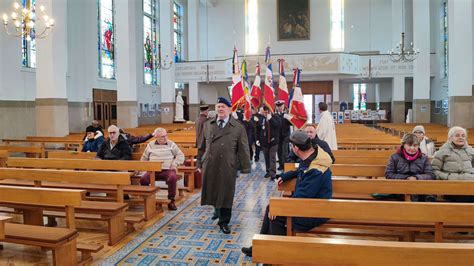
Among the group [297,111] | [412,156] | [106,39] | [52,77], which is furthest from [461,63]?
[106,39]

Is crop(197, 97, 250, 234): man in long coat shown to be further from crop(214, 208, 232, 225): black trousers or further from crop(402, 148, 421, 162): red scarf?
crop(402, 148, 421, 162): red scarf

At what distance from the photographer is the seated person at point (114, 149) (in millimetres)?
6801

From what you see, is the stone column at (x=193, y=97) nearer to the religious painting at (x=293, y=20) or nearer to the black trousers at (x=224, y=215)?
the religious painting at (x=293, y=20)

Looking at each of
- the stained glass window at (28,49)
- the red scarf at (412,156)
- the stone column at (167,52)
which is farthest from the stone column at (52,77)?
the red scarf at (412,156)

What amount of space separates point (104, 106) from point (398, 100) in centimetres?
1638

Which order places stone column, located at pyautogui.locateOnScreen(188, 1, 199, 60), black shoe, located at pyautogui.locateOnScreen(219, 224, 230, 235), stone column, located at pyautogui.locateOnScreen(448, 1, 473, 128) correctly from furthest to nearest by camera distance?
stone column, located at pyautogui.locateOnScreen(188, 1, 199, 60) < stone column, located at pyautogui.locateOnScreen(448, 1, 473, 128) < black shoe, located at pyautogui.locateOnScreen(219, 224, 230, 235)

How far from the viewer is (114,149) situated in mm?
6832

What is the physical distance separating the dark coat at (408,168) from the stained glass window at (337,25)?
23.2 m

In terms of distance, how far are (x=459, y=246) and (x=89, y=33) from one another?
19.2 meters

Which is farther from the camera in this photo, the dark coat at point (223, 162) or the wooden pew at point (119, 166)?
the wooden pew at point (119, 166)

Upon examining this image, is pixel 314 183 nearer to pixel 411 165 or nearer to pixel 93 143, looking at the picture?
pixel 411 165

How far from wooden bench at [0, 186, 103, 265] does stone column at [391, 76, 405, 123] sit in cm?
2249

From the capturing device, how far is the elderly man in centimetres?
643

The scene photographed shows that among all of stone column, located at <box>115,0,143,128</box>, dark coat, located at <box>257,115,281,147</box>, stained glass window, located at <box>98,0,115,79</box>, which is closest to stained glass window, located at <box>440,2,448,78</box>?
stone column, located at <box>115,0,143,128</box>
